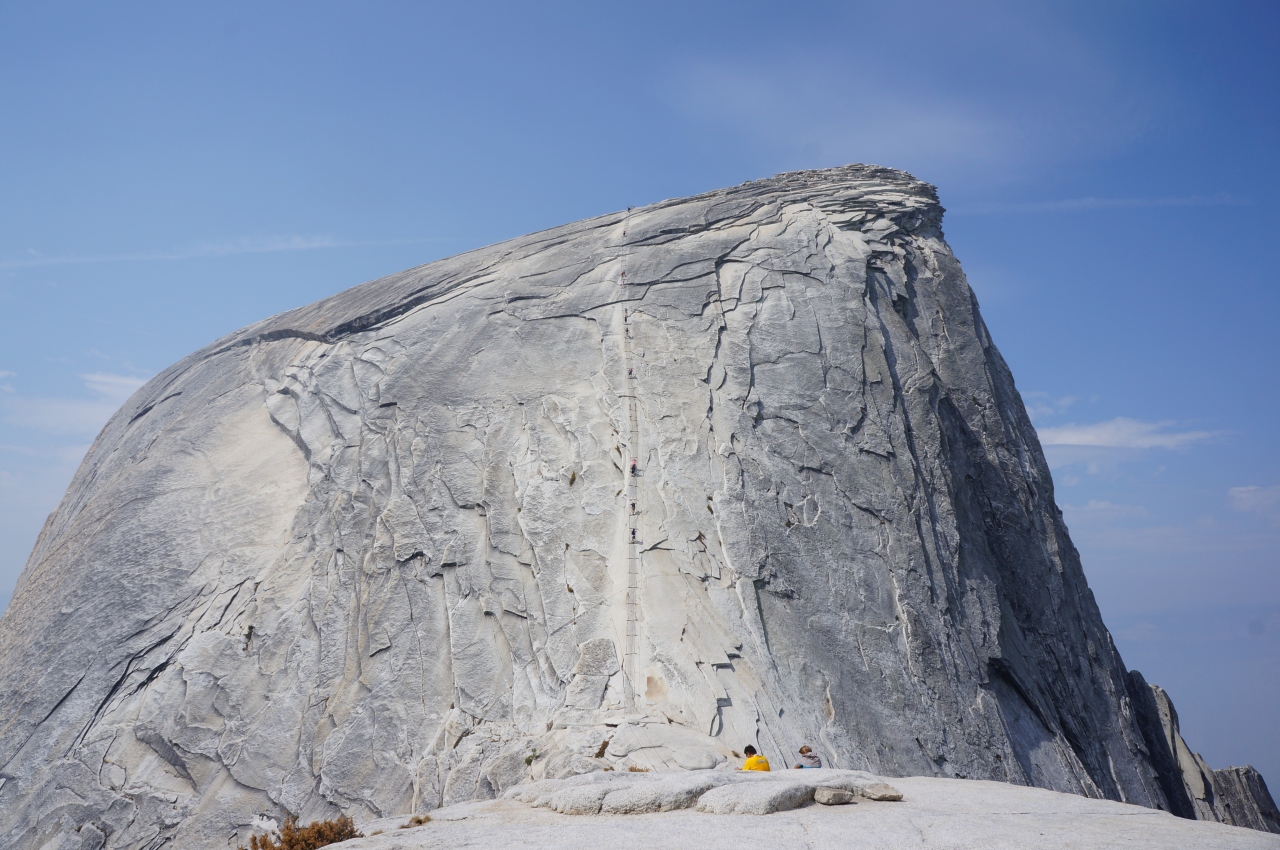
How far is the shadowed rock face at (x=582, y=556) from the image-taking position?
21062mm

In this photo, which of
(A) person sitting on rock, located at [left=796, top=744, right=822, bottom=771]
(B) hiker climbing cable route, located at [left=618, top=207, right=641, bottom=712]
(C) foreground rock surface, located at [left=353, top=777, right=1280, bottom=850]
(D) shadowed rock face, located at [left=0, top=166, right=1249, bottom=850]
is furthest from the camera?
(D) shadowed rock face, located at [left=0, top=166, right=1249, bottom=850]

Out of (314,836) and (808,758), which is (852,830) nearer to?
(808,758)

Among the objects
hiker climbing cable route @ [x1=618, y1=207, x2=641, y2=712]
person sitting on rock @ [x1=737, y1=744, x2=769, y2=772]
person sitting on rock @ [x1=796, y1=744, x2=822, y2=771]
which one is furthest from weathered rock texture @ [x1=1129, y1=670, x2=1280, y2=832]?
person sitting on rock @ [x1=737, y1=744, x2=769, y2=772]

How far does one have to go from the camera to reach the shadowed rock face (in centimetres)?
2106

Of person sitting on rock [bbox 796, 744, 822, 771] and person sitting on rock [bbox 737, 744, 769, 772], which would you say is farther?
person sitting on rock [bbox 796, 744, 822, 771]

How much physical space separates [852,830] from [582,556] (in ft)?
38.3

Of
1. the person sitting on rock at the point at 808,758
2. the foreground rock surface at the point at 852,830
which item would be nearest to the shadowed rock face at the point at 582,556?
the person sitting on rock at the point at 808,758

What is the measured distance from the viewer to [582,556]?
22.9 metres

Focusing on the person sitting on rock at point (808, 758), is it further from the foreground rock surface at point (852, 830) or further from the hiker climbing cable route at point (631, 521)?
the foreground rock surface at point (852, 830)

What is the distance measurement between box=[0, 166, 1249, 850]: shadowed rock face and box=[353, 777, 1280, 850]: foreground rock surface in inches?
168

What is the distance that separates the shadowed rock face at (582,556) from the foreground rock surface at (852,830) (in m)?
4.27

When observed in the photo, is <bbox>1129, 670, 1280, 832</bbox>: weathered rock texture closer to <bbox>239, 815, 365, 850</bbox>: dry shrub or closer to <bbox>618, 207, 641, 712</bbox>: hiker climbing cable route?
<bbox>618, 207, 641, 712</bbox>: hiker climbing cable route

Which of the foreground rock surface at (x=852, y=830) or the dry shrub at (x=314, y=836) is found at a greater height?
the foreground rock surface at (x=852, y=830)

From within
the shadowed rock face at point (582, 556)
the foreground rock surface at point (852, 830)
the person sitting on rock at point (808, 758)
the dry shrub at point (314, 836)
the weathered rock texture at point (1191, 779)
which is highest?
the shadowed rock face at point (582, 556)
